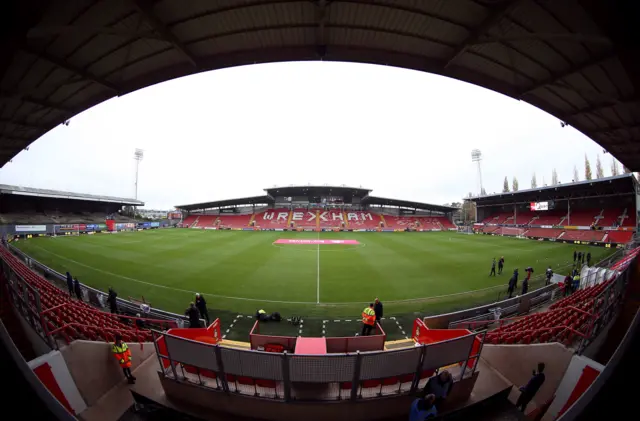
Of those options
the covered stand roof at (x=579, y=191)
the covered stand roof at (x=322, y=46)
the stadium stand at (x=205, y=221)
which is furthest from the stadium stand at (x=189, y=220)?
the covered stand roof at (x=579, y=191)

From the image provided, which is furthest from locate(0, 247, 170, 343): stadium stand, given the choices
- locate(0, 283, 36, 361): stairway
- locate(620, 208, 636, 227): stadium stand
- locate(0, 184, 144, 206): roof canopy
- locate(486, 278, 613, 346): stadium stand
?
locate(620, 208, 636, 227): stadium stand

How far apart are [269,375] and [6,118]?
35.5 ft

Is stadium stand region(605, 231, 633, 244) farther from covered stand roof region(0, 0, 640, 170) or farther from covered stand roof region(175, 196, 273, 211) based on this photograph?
covered stand roof region(175, 196, 273, 211)

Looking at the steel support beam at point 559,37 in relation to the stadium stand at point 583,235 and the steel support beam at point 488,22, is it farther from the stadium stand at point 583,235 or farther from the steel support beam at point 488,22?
the stadium stand at point 583,235

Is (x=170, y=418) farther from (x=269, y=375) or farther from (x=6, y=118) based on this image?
(x=6, y=118)

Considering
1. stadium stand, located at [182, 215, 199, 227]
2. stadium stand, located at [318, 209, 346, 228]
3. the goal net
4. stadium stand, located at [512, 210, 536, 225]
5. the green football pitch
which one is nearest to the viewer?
the green football pitch

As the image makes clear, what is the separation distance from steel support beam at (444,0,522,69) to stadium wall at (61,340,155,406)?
1031 centimetres

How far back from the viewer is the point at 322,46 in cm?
574

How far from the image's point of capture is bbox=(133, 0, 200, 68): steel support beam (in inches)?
176

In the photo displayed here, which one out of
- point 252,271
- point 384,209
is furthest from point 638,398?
point 384,209

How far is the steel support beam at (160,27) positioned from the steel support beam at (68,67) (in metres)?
2.42

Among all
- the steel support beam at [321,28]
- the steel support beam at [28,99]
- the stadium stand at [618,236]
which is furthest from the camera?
the stadium stand at [618,236]

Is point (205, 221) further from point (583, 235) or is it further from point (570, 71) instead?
point (583, 235)

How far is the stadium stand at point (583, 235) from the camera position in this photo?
30.7 m
